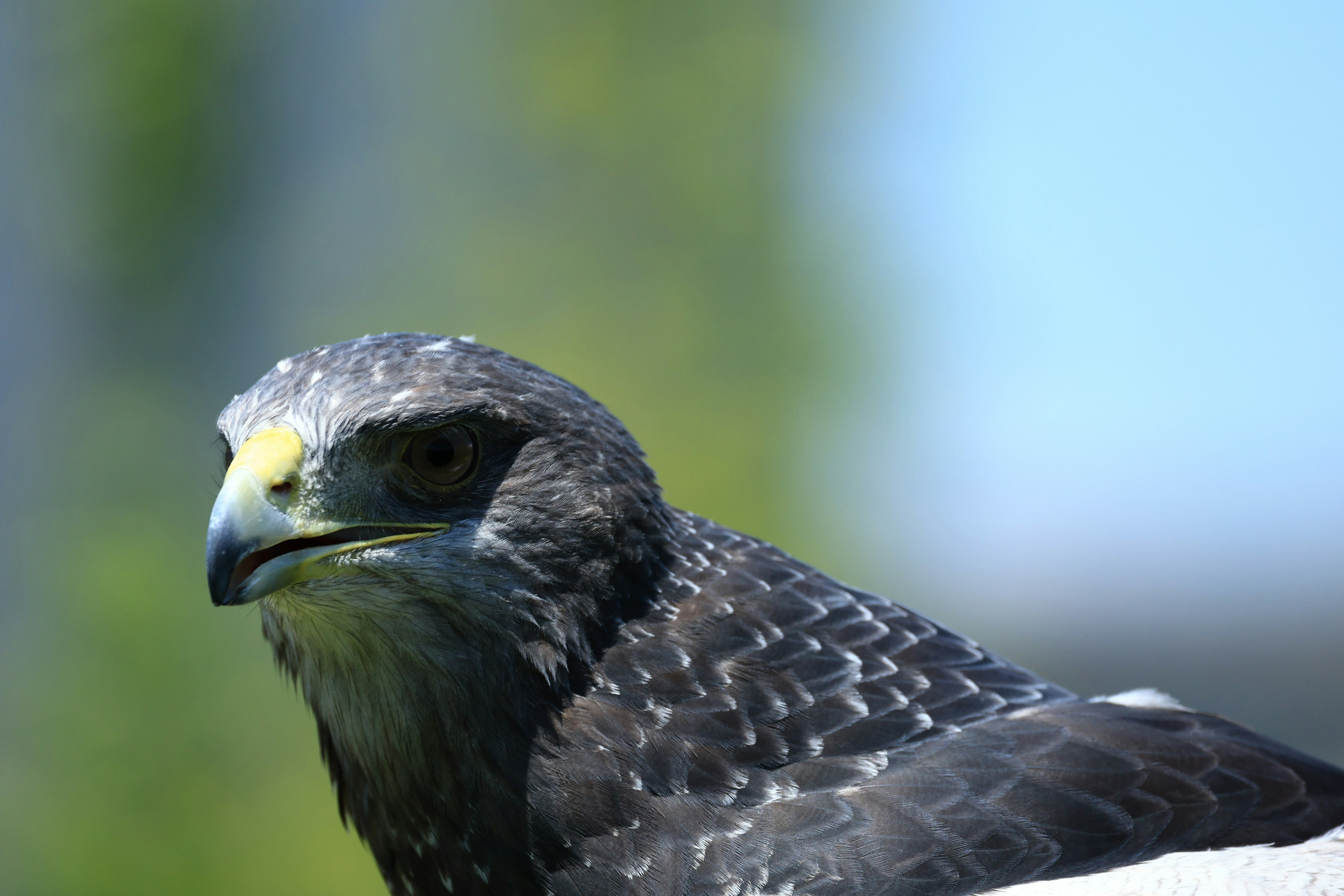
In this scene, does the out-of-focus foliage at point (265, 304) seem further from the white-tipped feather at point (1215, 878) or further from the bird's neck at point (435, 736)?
the white-tipped feather at point (1215, 878)

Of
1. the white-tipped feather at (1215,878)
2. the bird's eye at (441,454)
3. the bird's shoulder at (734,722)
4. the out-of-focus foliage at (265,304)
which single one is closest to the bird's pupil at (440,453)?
the bird's eye at (441,454)

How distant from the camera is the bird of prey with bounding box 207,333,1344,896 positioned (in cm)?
247

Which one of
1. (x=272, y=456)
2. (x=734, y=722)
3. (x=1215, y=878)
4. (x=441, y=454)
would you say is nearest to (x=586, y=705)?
(x=734, y=722)

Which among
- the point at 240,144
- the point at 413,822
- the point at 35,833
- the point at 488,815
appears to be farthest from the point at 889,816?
the point at 240,144

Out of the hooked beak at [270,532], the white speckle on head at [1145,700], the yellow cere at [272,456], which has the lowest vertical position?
the white speckle on head at [1145,700]

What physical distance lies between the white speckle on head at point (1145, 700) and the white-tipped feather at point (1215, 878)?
2.10 ft

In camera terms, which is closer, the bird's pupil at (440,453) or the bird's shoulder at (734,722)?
the bird's shoulder at (734,722)

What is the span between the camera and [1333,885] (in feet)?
8.04

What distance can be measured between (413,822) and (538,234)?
7382mm

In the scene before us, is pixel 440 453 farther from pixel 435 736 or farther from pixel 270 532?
pixel 435 736

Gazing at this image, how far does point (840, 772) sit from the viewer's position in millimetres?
2602

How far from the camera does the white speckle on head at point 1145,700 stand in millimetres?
3227

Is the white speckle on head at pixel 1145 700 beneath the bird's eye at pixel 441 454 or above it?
beneath

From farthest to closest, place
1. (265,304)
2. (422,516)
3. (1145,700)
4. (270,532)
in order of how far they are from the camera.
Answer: (265,304)
(1145,700)
(422,516)
(270,532)
